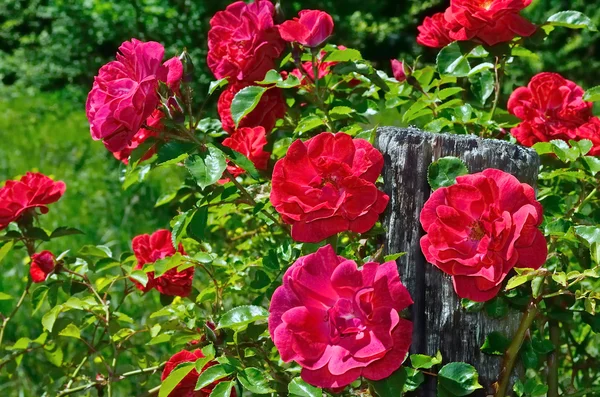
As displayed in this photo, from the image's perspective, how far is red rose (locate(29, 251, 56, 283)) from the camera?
1715 mm

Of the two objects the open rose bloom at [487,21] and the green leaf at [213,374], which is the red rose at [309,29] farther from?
the green leaf at [213,374]

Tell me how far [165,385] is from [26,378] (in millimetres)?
1696

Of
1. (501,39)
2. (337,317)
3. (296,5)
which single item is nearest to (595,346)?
(501,39)

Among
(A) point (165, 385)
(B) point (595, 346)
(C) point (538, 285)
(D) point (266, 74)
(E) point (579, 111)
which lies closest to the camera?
(C) point (538, 285)

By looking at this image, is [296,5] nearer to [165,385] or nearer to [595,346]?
[595,346]

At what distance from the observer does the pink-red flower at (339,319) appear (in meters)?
1.04

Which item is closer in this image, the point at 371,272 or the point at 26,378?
the point at 371,272

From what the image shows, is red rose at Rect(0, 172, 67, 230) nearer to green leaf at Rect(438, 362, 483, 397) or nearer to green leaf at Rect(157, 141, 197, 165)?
green leaf at Rect(157, 141, 197, 165)

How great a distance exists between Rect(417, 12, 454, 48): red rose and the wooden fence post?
0.49 m

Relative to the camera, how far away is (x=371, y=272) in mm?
1070

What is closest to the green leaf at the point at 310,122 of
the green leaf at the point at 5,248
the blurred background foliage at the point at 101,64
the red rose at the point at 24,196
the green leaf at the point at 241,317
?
the green leaf at the point at 241,317

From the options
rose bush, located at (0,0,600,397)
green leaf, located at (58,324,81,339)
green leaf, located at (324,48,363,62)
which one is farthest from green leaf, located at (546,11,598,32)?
green leaf, located at (58,324,81,339)

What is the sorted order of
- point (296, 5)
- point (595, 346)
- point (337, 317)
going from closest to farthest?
1. point (337, 317)
2. point (595, 346)
3. point (296, 5)

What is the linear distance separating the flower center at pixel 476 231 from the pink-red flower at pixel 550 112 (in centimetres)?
54
